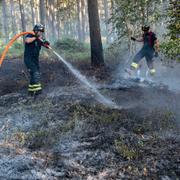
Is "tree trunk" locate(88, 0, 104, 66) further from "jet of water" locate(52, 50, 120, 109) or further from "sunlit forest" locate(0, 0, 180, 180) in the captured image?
"jet of water" locate(52, 50, 120, 109)

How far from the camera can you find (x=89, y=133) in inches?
276

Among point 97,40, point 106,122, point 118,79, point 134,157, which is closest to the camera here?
point 134,157

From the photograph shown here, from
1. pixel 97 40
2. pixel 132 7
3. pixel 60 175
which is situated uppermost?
Answer: pixel 132 7

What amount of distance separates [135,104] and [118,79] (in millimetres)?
3168

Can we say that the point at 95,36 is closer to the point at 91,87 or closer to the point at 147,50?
the point at 147,50

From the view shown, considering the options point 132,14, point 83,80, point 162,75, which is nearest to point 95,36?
point 132,14

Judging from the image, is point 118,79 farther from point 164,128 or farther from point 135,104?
point 164,128

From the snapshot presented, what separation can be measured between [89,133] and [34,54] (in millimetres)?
4527

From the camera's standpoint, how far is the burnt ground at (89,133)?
5422mm

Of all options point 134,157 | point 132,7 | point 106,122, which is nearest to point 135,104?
point 106,122

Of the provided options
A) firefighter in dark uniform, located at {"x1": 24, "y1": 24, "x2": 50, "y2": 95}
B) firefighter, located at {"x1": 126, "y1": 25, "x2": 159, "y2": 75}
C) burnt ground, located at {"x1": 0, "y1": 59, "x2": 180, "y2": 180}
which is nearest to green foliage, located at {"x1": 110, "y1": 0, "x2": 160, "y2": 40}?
firefighter, located at {"x1": 126, "y1": 25, "x2": 159, "y2": 75}

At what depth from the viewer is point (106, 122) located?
299 inches

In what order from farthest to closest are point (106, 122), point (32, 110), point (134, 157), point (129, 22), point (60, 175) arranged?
1. point (129, 22)
2. point (32, 110)
3. point (106, 122)
4. point (134, 157)
5. point (60, 175)

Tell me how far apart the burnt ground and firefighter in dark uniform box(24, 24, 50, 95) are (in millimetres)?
408
